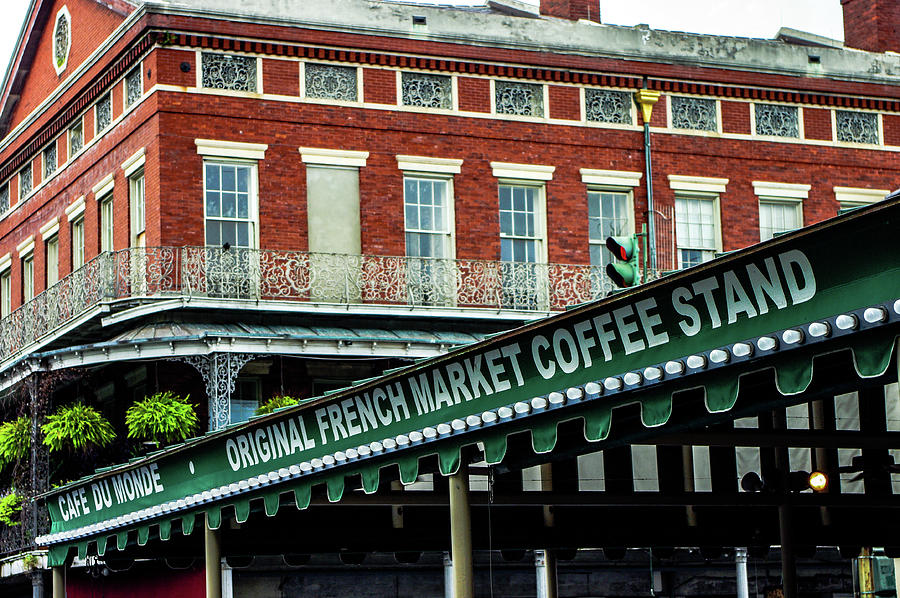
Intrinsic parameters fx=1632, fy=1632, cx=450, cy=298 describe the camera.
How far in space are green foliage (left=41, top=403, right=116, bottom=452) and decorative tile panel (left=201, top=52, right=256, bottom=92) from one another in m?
6.50

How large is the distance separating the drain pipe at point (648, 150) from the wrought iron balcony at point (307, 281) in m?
1.34

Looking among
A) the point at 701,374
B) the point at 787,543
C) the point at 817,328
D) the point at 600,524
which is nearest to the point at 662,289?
the point at 701,374

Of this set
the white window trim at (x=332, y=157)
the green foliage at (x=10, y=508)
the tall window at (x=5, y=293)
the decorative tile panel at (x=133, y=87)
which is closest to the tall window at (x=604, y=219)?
the white window trim at (x=332, y=157)

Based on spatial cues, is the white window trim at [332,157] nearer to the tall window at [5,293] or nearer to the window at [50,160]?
A: the window at [50,160]

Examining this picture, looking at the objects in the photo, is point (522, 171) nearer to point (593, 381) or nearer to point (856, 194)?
point (856, 194)

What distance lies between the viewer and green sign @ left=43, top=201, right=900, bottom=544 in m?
7.69

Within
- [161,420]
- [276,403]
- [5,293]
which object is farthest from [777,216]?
[5,293]

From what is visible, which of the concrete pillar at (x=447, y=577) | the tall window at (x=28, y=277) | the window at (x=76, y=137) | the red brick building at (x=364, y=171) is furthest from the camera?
the tall window at (x=28, y=277)

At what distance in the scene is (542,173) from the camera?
1293 inches

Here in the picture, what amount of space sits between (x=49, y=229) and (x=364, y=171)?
26.9 ft

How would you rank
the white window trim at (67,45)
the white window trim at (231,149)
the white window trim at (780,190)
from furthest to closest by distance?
the white window trim at (67,45)
the white window trim at (780,190)
the white window trim at (231,149)

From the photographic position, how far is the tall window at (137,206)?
101 feet

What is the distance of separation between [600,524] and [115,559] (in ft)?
22.4

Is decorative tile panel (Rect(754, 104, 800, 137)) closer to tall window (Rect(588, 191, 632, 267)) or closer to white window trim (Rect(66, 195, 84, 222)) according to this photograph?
tall window (Rect(588, 191, 632, 267))
